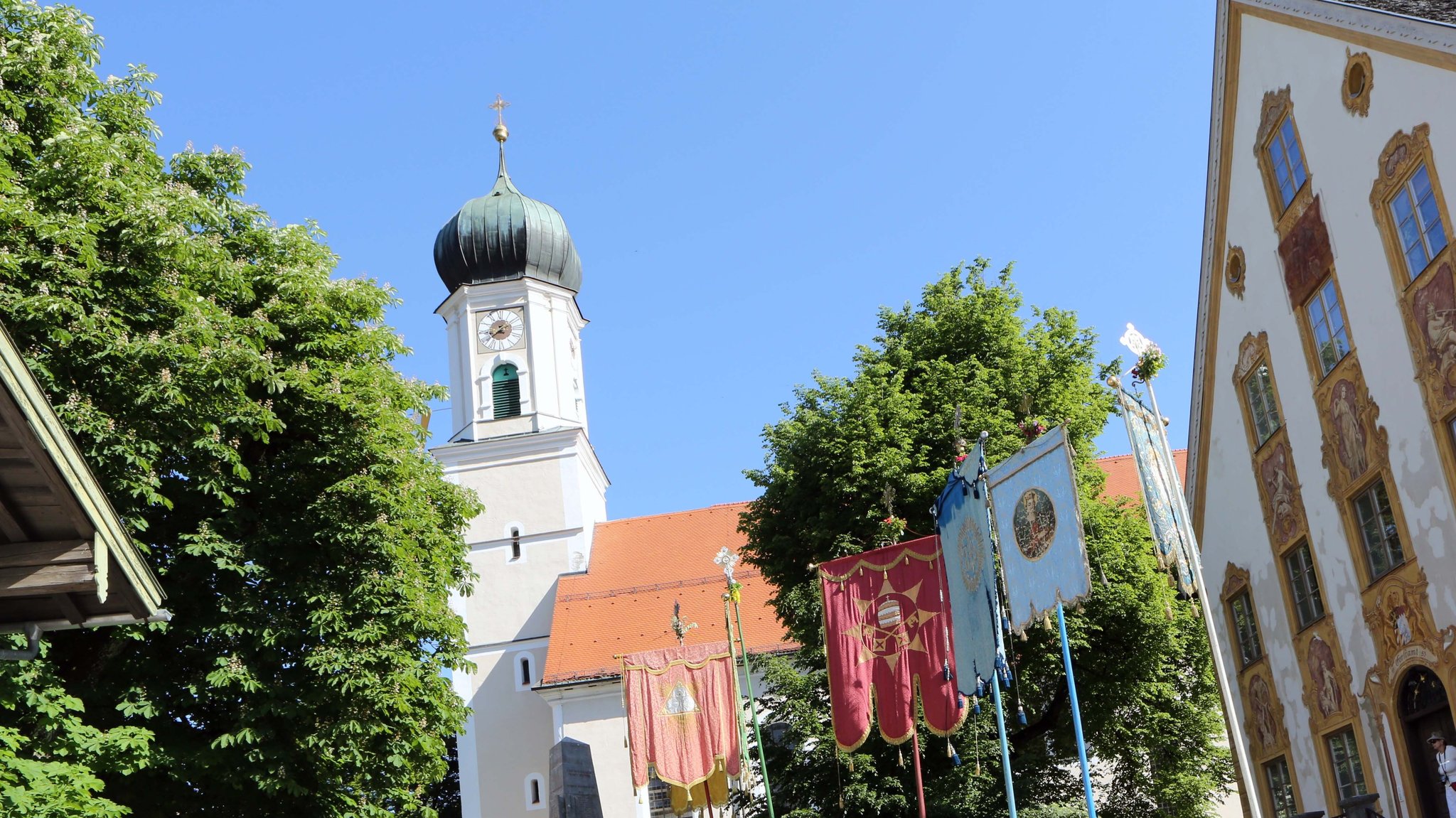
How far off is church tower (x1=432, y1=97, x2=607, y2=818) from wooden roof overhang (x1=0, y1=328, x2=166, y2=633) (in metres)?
35.1

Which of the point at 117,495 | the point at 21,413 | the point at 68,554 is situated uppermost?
the point at 117,495

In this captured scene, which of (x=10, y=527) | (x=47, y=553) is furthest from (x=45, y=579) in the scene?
(x=10, y=527)

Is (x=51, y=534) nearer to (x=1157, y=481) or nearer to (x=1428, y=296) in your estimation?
(x=1428, y=296)

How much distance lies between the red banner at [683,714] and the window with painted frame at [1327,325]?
450 inches

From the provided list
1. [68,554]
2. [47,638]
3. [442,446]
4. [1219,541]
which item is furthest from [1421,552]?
[442,446]

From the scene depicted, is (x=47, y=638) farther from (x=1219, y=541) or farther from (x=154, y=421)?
(x=1219, y=541)

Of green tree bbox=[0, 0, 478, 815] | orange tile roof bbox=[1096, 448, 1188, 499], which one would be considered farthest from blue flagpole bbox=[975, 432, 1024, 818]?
orange tile roof bbox=[1096, 448, 1188, 499]

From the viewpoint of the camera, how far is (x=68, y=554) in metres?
6.68

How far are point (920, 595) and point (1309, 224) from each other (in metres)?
7.25

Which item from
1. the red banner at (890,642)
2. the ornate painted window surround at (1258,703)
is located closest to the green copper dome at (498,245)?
the red banner at (890,642)

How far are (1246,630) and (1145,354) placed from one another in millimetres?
5210

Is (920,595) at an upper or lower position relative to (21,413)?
upper

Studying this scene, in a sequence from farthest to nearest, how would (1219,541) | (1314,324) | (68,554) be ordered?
(1219,541) → (1314,324) → (68,554)

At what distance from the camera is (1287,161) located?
59.7ft
